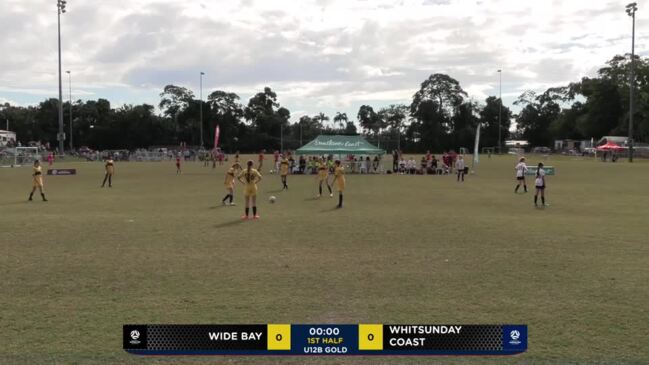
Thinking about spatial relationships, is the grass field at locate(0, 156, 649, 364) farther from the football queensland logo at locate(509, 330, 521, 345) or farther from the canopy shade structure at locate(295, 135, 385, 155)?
the canopy shade structure at locate(295, 135, 385, 155)

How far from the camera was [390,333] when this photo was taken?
474 centimetres

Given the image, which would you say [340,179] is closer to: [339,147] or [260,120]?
[339,147]

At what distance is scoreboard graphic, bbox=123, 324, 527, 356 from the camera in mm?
4637

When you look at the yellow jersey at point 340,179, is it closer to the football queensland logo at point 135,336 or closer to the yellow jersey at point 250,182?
the yellow jersey at point 250,182

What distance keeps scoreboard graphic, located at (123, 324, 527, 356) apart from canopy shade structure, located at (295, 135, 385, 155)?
34925mm

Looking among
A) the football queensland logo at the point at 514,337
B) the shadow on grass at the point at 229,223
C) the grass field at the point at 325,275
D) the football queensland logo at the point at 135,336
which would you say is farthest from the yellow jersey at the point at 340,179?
the football queensland logo at the point at 135,336

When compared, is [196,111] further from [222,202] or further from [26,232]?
[26,232]

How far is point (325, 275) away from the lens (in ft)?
27.2

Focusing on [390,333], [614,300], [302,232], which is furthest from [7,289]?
[614,300]

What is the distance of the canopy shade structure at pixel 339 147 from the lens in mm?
39969

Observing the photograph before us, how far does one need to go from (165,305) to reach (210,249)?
12.3 feet

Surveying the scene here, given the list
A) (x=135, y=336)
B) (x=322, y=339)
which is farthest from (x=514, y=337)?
(x=135, y=336)

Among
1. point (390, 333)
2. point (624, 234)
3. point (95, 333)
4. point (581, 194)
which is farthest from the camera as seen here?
point (581, 194)

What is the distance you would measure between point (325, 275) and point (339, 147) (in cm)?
3241
